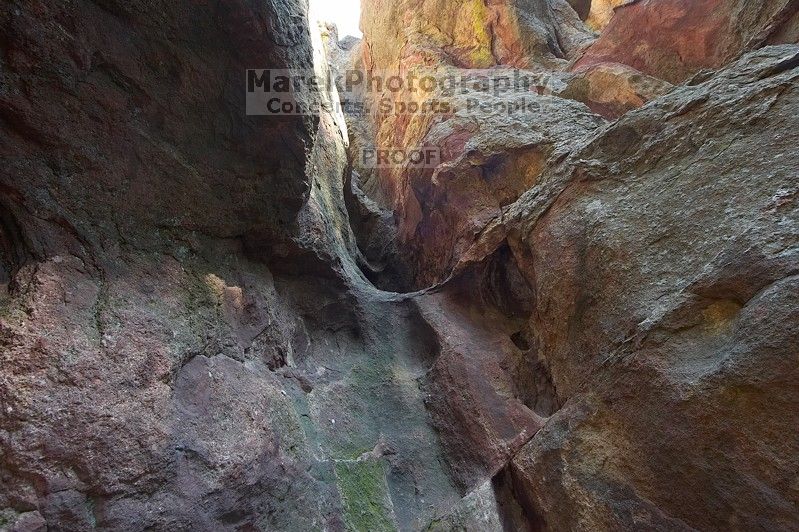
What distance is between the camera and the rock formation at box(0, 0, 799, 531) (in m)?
3.03

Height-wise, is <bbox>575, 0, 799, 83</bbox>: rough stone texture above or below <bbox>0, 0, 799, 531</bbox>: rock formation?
above

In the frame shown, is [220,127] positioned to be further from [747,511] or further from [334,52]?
[334,52]

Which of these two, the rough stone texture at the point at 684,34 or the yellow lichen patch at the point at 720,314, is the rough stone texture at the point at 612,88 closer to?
the rough stone texture at the point at 684,34

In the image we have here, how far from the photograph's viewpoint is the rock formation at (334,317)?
303 cm

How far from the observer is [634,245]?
13.7 ft

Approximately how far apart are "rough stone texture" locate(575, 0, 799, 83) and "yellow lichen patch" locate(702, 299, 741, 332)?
4.40 m

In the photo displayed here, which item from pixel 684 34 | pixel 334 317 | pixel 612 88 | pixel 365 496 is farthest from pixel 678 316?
pixel 684 34

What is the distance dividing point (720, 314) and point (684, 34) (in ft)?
23.9

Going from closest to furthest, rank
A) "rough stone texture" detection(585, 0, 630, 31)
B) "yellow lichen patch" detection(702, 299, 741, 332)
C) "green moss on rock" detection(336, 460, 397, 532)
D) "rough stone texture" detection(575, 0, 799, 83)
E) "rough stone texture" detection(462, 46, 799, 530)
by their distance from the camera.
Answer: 1. "rough stone texture" detection(462, 46, 799, 530)
2. "yellow lichen patch" detection(702, 299, 741, 332)
3. "green moss on rock" detection(336, 460, 397, 532)
4. "rough stone texture" detection(575, 0, 799, 83)
5. "rough stone texture" detection(585, 0, 630, 31)

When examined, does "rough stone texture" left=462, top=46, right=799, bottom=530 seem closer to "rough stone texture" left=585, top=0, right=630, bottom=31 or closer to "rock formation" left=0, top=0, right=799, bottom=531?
"rock formation" left=0, top=0, right=799, bottom=531

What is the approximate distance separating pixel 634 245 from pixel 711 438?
1.71 meters

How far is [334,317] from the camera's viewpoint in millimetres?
6547

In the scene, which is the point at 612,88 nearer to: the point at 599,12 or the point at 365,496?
the point at 365,496

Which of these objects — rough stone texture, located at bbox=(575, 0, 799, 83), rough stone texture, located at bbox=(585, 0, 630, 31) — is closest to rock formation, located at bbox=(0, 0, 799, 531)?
rough stone texture, located at bbox=(575, 0, 799, 83)
